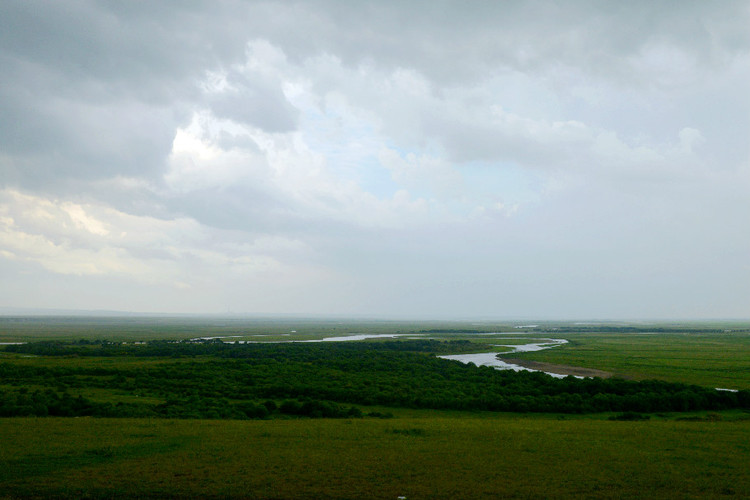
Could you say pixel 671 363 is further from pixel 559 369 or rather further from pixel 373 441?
pixel 373 441

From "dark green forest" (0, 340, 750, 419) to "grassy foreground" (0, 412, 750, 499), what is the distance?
6.86 meters

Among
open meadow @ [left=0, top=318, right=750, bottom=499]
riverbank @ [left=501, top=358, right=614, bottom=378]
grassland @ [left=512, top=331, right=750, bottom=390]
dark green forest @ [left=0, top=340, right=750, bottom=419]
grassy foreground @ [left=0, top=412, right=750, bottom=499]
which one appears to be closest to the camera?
grassy foreground @ [left=0, top=412, right=750, bottom=499]

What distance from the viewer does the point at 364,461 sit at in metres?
17.3

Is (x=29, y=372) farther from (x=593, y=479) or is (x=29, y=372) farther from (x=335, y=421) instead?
(x=593, y=479)

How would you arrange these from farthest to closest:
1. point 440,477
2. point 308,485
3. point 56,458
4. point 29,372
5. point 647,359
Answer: point 647,359 < point 29,372 < point 56,458 < point 440,477 < point 308,485

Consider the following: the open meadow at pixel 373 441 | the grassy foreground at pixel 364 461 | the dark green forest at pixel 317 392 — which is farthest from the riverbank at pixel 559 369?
the grassy foreground at pixel 364 461

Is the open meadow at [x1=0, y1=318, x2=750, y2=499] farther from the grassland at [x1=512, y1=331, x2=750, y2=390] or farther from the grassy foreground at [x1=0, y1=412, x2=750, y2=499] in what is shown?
the grassland at [x1=512, y1=331, x2=750, y2=390]

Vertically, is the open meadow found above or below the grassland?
above

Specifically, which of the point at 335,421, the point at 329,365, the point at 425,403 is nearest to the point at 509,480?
the point at 335,421

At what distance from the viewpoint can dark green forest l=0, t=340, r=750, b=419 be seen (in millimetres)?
31766

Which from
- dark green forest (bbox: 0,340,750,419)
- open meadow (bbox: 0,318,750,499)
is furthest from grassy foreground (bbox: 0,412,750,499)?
dark green forest (bbox: 0,340,750,419)

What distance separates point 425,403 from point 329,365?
30955 millimetres

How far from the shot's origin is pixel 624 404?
3744 cm

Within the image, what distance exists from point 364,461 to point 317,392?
2595 cm
